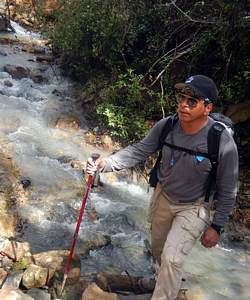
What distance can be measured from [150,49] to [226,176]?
23.1 feet

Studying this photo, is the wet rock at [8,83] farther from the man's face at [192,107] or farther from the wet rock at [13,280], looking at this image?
the man's face at [192,107]

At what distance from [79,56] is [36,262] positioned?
7766 millimetres

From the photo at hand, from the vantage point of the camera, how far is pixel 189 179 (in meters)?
3.74

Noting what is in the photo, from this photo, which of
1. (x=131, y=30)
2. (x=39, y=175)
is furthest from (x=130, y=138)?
(x=131, y=30)

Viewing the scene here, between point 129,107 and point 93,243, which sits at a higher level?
point 129,107

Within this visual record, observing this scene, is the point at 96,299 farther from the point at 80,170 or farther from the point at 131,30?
the point at 131,30

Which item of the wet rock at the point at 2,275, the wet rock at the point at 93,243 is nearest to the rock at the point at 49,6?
the wet rock at the point at 93,243

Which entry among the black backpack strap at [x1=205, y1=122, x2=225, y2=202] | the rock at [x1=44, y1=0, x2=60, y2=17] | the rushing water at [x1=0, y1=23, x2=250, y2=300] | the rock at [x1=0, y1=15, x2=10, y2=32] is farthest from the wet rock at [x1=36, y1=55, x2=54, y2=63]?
the black backpack strap at [x1=205, y1=122, x2=225, y2=202]

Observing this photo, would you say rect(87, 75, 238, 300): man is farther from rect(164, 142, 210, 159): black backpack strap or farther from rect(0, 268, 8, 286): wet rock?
rect(0, 268, 8, 286): wet rock

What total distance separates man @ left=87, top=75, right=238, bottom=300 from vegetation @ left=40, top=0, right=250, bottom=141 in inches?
177

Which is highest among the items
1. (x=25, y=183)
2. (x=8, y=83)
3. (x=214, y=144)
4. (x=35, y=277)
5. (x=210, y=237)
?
(x=214, y=144)

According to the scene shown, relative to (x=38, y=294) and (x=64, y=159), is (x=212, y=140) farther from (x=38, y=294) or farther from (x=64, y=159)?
(x=64, y=159)

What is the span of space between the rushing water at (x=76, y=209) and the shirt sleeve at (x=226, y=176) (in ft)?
6.70

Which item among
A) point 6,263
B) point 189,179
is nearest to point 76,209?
point 6,263
